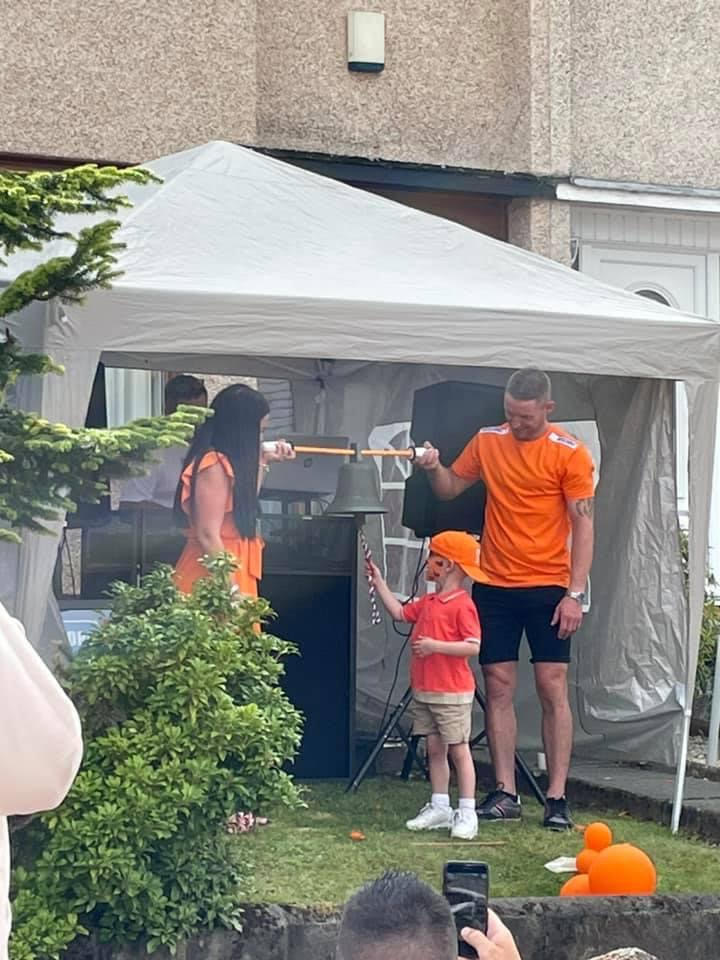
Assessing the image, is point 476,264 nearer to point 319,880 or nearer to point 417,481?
point 417,481

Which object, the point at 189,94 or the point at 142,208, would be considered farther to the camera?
the point at 189,94

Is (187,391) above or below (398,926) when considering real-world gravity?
above

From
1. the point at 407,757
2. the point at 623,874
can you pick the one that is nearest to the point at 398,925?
the point at 623,874

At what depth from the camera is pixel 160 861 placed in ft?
16.6

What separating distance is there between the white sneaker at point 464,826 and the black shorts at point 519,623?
75 cm

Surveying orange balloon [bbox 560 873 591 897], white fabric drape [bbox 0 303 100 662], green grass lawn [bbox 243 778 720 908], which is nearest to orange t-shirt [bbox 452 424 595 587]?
green grass lawn [bbox 243 778 720 908]

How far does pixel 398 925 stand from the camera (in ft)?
8.34

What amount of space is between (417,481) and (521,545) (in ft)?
2.96

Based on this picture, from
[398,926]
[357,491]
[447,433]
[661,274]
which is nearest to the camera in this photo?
[398,926]

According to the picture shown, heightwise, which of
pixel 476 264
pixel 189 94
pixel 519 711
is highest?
pixel 189 94

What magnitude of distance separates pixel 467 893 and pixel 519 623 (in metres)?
4.44

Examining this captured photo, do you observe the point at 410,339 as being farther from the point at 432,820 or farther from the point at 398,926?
the point at 398,926

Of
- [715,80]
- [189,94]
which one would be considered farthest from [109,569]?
[715,80]

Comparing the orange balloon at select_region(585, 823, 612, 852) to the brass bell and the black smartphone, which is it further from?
the black smartphone
